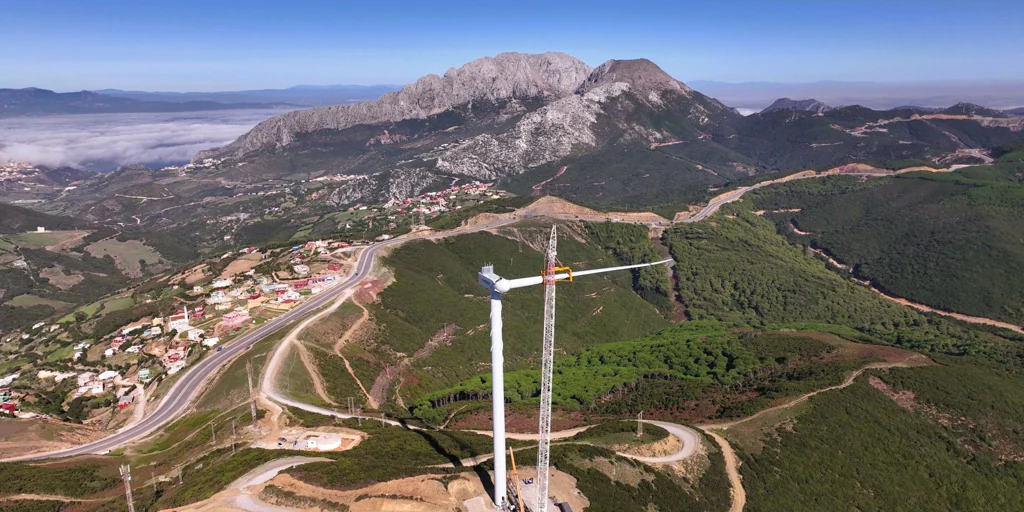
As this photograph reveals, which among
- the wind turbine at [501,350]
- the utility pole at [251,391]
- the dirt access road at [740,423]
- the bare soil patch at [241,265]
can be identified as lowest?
the dirt access road at [740,423]

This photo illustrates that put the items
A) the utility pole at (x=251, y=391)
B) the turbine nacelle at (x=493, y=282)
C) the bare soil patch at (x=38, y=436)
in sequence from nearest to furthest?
the turbine nacelle at (x=493, y=282), the utility pole at (x=251, y=391), the bare soil patch at (x=38, y=436)

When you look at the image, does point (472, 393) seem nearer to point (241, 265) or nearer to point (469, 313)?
point (469, 313)

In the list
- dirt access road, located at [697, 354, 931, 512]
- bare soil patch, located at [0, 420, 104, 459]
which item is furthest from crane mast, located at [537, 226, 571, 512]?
bare soil patch, located at [0, 420, 104, 459]

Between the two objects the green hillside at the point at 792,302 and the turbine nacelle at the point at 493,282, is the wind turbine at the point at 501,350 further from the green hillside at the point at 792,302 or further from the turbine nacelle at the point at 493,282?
the green hillside at the point at 792,302

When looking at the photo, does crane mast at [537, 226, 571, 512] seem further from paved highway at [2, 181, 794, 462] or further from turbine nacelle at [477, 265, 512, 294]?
paved highway at [2, 181, 794, 462]

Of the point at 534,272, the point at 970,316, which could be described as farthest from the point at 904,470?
the point at 970,316

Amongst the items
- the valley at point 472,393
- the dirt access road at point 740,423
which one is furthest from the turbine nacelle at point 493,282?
the dirt access road at point 740,423

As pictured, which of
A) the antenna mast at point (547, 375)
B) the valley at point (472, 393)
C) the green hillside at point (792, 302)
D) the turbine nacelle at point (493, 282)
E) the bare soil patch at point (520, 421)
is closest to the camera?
the turbine nacelle at point (493, 282)

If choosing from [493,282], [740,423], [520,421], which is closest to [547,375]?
[493,282]
